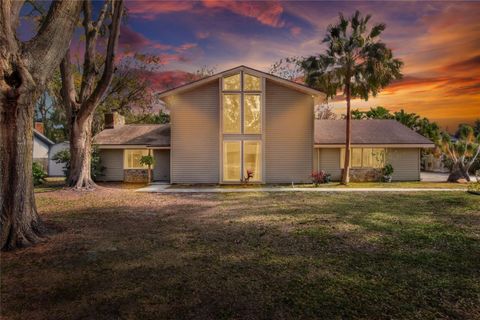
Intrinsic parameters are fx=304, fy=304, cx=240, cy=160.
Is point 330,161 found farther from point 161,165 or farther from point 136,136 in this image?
point 136,136

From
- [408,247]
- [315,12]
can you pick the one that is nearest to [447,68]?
[315,12]

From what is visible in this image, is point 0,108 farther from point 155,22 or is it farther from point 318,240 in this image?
point 155,22

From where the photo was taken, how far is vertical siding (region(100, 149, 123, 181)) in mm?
21000

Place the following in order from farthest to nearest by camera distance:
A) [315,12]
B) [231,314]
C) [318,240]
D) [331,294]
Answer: [315,12] → [318,240] → [331,294] → [231,314]

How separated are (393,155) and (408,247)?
16706 mm

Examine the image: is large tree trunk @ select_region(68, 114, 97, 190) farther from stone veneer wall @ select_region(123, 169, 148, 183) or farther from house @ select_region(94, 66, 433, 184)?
stone veneer wall @ select_region(123, 169, 148, 183)

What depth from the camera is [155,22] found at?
728 inches

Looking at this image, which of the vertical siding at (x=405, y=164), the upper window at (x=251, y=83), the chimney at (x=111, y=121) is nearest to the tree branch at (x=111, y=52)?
the upper window at (x=251, y=83)

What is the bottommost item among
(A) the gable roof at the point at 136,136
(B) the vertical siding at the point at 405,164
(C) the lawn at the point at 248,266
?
(C) the lawn at the point at 248,266

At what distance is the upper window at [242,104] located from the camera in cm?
1822

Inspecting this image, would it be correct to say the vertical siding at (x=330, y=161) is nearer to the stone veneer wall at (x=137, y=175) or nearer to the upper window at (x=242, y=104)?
the upper window at (x=242, y=104)

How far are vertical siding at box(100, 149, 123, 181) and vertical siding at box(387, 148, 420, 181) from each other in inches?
733

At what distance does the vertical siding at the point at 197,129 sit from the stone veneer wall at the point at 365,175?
31.2 feet

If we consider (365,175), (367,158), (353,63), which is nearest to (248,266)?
A: (353,63)
